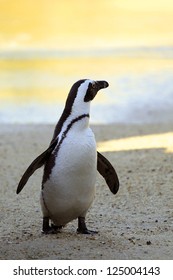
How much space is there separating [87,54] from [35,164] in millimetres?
12709

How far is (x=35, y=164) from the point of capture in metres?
3.25

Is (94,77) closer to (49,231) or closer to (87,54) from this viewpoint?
(87,54)

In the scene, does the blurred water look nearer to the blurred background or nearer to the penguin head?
the blurred background

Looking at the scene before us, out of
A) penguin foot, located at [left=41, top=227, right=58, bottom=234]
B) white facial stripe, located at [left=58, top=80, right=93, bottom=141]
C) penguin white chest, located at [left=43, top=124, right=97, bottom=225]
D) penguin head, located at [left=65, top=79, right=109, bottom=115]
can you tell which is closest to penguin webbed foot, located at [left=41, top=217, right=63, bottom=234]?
penguin foot, located at [left=41, top=227, right=58, bottom=234]

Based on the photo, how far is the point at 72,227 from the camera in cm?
372

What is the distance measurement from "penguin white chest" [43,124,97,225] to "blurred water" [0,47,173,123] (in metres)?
5.42

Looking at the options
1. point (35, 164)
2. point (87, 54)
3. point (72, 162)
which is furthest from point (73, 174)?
point (87, 54)

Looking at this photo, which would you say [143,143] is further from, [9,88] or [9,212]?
[9,88]

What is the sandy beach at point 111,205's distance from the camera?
3.11 metres

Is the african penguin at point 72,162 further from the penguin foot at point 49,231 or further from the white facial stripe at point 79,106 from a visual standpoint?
the penguin foot at point 49,231
